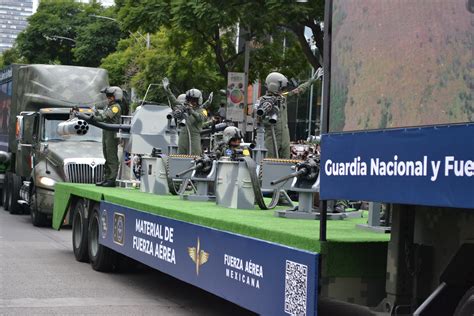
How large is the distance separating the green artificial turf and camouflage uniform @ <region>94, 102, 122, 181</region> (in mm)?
4893

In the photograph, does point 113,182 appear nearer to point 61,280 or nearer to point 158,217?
point 61,280

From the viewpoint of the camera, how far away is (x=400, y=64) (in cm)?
557

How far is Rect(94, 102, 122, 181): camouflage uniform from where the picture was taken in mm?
15664

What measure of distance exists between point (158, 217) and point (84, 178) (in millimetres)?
10002

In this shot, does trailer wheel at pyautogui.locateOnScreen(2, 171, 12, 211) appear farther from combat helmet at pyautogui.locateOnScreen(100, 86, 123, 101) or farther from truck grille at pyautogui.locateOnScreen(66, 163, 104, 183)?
combat helmet at pyautogui.locateOnScreen(100, 86, 123, 101)

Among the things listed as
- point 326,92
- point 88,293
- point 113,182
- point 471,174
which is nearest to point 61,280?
Result: point 88,293

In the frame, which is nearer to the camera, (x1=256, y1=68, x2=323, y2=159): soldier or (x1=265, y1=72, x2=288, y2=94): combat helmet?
(x1=265, y1=72, x2=288, y2=94): combat helmet

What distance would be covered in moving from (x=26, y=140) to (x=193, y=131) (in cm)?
853

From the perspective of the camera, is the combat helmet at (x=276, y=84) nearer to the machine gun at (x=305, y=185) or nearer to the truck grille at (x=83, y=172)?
the machine gun at (x=305, y=185)

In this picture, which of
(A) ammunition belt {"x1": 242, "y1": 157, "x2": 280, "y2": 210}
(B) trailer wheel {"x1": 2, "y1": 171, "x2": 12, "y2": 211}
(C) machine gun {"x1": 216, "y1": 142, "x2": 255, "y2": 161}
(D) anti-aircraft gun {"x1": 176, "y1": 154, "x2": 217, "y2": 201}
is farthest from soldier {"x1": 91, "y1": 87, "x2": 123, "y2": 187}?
(B) trailer wheel {"x1": 2, "y1": 171, "x2": 12, "y2": 211}

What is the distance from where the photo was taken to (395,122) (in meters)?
5.55

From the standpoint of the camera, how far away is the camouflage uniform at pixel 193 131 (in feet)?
47.6

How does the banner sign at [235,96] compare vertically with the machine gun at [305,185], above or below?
above

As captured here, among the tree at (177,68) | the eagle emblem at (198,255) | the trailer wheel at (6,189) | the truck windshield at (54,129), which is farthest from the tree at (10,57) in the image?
the eagle emblem at (198,255)
